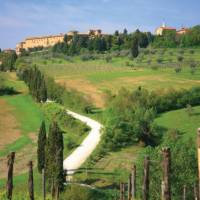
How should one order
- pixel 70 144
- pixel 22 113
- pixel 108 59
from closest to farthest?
pixel 70 144 → pixel 22 113 → pixel 108 59

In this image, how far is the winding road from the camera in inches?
1790

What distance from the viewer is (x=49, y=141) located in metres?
39.2

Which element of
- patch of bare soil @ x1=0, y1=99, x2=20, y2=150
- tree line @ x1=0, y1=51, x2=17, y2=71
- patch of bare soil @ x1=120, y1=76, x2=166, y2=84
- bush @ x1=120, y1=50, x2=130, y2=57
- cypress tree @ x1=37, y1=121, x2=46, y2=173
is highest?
bush @ x1=120, y1=50, x2=130, y2=57

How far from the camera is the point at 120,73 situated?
99562mm

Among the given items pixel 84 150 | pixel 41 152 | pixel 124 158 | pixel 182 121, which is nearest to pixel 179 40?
pixel 182 121

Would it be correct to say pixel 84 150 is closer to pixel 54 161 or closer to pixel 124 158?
pixel 124 158

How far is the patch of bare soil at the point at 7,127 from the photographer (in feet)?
191

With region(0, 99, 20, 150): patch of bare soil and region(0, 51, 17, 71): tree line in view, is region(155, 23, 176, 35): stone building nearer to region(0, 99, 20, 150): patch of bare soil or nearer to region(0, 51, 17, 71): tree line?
region(0, 51, 17, 71): tree line

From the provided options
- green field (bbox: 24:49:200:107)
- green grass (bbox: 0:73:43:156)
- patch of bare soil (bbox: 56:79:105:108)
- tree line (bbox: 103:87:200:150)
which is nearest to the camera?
tree line (bbox: 103:87:200:150)

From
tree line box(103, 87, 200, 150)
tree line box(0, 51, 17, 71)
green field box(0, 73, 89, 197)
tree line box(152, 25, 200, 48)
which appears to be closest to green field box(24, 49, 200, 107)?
Result: tree line box(0, 51, 17, 71)

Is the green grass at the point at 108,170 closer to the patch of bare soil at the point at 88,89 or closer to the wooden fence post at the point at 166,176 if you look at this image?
the wooden fence post at the point at 166,176

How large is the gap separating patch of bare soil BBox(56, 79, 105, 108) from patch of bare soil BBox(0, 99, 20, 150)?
538 inches

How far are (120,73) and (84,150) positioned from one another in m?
49.3

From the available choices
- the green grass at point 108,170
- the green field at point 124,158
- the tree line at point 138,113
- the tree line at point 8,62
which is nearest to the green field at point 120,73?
the tree line at point 8,62
